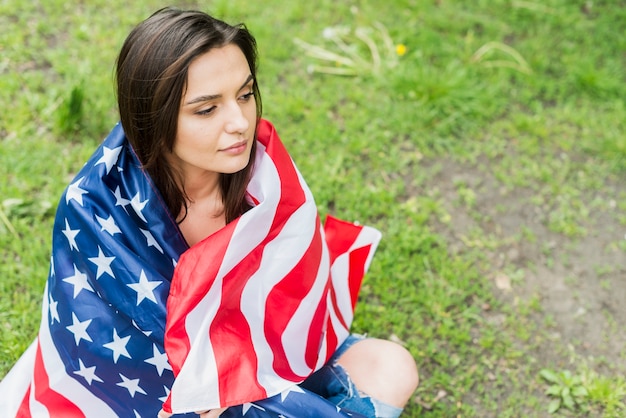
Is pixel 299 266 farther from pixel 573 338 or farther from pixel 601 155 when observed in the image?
pixel 601 155

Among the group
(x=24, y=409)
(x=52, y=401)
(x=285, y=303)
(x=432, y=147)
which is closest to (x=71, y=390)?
(x=52, y=401)

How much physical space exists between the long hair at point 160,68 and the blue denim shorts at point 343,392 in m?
0.95

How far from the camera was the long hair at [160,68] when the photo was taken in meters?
1.77

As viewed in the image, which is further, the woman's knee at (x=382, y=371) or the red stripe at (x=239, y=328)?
the woman's knee at (x=382, y=371)

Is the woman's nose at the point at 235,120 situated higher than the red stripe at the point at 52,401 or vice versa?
the woman's nose at the point at 235,120

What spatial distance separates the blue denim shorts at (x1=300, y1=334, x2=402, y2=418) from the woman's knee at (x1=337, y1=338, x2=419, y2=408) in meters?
0.03

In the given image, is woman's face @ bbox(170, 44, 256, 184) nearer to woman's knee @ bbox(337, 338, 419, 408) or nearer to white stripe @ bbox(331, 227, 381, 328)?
white stripe @ bbox(331, 227, 381, 328)

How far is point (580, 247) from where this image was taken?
11.2 feet

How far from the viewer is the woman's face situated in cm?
180

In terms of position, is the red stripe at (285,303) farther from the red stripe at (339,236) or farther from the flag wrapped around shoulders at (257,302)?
the red stripe at (339,236)

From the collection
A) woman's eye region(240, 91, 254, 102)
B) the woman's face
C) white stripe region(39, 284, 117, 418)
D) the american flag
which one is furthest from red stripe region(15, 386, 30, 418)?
woman's eye region(240, 91, 254, 102)

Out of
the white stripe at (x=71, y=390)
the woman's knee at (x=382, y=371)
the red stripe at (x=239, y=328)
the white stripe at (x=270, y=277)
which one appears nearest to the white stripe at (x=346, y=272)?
the woman's knee at (x=382, y=371)

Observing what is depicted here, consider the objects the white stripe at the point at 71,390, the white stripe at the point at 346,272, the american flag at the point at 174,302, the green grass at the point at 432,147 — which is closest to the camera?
the american flag at the point at 174,302

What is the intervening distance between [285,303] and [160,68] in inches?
33.3
